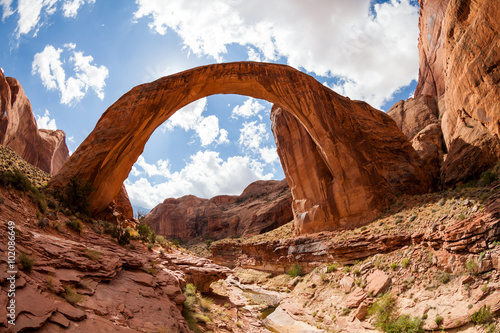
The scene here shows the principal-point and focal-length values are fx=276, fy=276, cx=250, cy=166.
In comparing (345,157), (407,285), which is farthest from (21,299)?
(345,157)

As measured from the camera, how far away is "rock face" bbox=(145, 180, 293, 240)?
3891 centimetres

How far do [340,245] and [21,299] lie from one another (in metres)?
14.7

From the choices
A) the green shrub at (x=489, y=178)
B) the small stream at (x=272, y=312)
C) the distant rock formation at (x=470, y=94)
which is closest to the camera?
the small stream at (x=272, y=312)

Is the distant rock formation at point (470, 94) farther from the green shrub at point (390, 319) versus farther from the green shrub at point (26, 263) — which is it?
the green shrub at point (26, 263)

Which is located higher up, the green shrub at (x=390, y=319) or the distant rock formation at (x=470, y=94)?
the distant rock formation at (x=470, y=94)

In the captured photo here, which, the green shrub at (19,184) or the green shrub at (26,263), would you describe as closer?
the green shrub at (26,263)

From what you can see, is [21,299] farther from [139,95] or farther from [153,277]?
[139,95]

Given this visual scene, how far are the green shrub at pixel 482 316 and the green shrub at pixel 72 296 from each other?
9.63 metres

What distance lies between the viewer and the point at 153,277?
347 inches

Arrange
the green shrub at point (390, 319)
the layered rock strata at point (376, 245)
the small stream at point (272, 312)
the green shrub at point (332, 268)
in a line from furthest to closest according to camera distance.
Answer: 1. the green shrub at point (332, 268)
2. the small stream at point (272, 312)
3. the layered rock strata at point (376, 245)
4. the green shrub at point (390, 319)

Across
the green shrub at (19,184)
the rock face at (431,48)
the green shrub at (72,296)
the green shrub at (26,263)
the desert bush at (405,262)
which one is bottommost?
the green shrub at (72,296)

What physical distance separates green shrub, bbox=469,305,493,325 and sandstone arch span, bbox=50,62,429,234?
1064 centimetres

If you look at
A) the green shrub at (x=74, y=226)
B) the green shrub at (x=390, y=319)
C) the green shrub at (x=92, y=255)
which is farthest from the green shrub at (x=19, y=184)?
the green shrub at (x=390, y=319)

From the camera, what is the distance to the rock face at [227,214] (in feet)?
128
